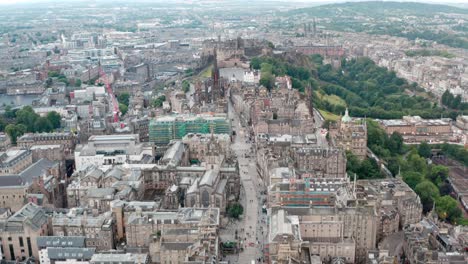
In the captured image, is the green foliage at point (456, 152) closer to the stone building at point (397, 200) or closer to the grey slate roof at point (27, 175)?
the stone building at point (397, 200)

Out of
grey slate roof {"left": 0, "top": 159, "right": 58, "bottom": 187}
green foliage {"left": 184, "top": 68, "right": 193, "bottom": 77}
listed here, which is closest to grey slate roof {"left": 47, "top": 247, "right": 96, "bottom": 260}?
grey slate roof {"left": 0, "top": 159, "right": 58, "bottom": 187}

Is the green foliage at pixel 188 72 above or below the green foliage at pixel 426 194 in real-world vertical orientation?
above

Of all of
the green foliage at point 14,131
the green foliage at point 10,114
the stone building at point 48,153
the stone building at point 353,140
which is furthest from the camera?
the green foliage at point 10,114

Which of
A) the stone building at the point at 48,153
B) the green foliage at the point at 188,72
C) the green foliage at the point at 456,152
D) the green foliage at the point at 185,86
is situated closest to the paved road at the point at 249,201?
the stone building at the point at 48,153

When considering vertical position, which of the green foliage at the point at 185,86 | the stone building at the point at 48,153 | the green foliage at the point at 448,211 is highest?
the green foliage at the point at 185,86

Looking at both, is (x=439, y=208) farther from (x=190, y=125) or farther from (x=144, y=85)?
(x=144, y=85)

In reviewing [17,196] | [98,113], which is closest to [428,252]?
[17,196]
